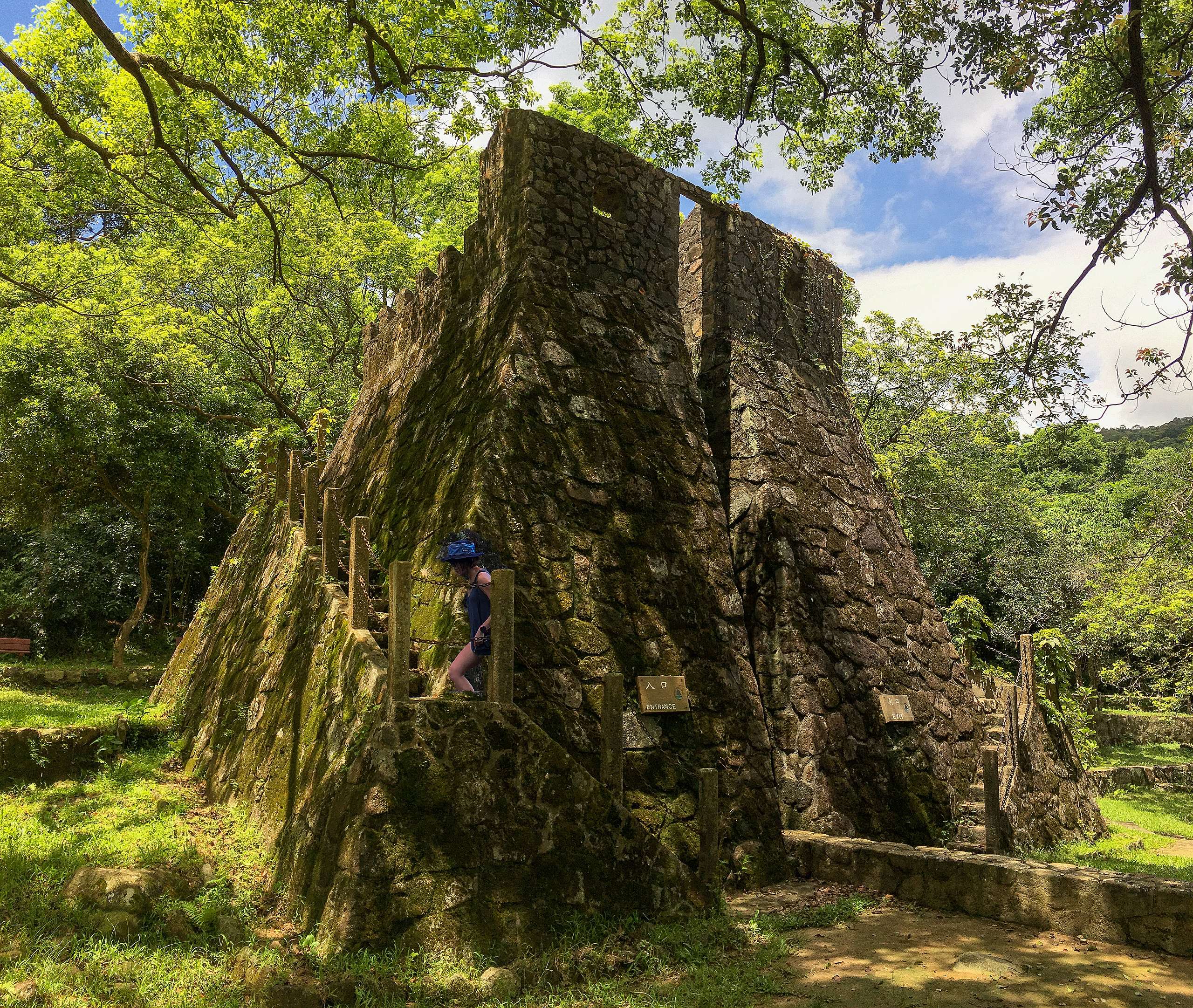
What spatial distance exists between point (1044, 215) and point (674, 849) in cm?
588

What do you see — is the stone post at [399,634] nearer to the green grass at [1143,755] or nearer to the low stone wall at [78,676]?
the low stone wall at [78,676]

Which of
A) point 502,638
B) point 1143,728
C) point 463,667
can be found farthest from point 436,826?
point 1143,728

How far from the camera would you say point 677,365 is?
28.8ft

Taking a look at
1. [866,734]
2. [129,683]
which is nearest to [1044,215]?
[866,734]

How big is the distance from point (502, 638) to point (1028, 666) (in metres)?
6.62

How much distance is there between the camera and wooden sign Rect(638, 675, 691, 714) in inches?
255

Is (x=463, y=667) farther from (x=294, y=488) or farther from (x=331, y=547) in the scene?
(x=294, y=488)

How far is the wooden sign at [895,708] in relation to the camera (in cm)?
813

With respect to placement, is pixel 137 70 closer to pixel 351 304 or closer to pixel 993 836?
pixel 993 836

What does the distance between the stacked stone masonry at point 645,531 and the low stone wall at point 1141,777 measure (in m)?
6.87

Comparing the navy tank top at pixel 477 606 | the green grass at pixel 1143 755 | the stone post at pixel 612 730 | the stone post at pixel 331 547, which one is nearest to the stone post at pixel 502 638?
the navy tank top at pixel 477 606

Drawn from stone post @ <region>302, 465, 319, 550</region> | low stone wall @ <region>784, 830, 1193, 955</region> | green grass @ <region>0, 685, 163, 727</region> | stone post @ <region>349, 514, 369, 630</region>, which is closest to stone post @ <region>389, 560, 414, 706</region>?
stone post @ <region>349, 514, 369, 630</region>

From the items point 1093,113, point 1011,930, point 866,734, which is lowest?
point 1011,930

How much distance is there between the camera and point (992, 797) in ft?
22.9
